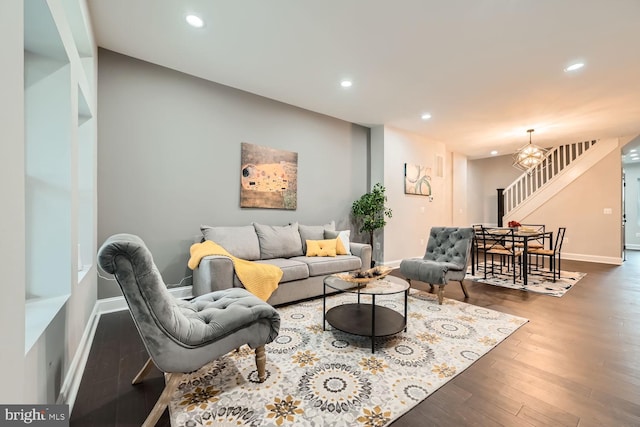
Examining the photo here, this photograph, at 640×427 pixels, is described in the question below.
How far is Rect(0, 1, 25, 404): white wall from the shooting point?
2.69 ft

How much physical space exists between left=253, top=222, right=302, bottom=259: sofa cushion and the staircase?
6571mm

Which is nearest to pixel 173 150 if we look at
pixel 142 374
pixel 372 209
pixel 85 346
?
pixel 85 346

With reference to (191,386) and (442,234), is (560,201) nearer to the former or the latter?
(442,234)

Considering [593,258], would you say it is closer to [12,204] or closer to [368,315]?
[368,315]

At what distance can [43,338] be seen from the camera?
121cm

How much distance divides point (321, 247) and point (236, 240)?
116 cm

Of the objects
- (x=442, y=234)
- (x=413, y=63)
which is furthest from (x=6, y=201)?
(x=442, y=234)

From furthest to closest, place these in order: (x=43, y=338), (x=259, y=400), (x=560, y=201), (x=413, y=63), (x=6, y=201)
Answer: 1. (x=560, y=201)
2. (x=413, y=63)
3. (x=259, y=400)
4. (x=43, y=338)
5. (x=6, y=201)

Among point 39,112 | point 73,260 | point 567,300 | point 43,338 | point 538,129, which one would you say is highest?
point 538,129

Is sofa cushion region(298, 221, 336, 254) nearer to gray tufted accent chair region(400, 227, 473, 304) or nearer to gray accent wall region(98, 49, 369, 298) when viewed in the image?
gray accent wall region(98, 49, 369, 298)

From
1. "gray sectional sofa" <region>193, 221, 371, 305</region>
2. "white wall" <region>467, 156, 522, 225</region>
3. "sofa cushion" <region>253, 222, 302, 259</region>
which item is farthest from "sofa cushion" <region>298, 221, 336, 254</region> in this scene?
"white wall" <region>467, 156, 522, 225</region>

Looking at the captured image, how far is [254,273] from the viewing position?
2834mm

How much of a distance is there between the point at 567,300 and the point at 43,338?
4959mm

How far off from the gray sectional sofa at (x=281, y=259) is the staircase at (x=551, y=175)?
242 inches
